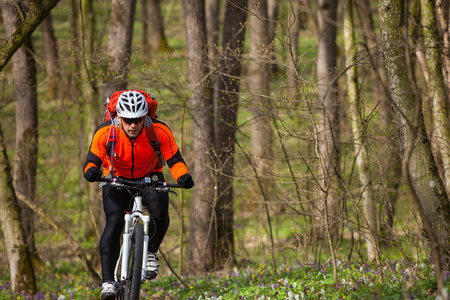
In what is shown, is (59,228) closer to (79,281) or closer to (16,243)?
(16,243)

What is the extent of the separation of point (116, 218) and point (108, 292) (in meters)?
0.74

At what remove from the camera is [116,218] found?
18.2 ft

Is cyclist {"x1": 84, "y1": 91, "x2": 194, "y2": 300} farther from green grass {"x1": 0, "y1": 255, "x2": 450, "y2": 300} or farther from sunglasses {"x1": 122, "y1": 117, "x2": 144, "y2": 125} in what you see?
green grass {"x1": 0, "y1": 255, "x2": 450, "y2": 300}

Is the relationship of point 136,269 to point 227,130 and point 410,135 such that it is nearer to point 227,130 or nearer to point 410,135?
point 410,135

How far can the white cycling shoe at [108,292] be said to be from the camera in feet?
17.3

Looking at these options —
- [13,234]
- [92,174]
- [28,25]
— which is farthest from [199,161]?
[92,174]

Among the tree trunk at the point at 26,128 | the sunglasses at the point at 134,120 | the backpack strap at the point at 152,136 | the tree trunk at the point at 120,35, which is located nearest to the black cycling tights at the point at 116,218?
the backpack strap at the point at 152,136

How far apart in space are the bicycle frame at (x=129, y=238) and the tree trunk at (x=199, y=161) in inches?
165

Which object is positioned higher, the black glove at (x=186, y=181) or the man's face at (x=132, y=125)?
the man's face at (x=132, y=125)

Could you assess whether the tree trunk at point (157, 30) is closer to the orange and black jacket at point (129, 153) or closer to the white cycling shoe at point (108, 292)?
the orange and black jacket at point (129, 153)

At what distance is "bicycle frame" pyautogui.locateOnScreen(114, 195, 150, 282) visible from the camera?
513 cm

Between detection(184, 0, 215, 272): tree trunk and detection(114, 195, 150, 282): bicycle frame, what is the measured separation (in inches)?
165

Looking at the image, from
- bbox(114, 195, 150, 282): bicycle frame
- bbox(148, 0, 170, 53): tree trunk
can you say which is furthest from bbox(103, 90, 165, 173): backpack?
bbox(148, 0, 170, 53): tree trunk

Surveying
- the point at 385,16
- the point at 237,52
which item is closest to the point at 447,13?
the point at 385,16
